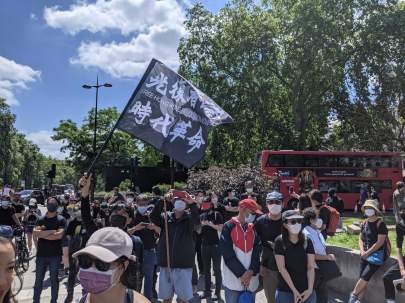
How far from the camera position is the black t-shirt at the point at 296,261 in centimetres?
493

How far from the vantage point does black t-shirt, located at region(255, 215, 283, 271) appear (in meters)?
5.97

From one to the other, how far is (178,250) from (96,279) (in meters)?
3.69

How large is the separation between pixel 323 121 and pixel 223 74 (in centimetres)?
896

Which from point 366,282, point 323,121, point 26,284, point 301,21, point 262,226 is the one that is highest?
point 301,21

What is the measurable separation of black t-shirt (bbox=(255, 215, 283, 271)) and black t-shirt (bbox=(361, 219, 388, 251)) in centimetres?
156

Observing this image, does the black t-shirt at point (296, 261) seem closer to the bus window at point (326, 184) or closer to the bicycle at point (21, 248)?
the bicycle at point (21, 248)

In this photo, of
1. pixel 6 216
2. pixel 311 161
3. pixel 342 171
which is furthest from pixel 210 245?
pixel 342 171

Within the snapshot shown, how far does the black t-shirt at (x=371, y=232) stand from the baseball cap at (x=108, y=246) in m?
5.03

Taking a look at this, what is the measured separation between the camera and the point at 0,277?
244 centimetres

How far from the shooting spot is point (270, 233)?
5996 mm

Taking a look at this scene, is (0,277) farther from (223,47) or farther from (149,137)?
(223,47)

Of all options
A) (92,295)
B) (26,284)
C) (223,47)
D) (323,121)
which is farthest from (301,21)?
(92,295)

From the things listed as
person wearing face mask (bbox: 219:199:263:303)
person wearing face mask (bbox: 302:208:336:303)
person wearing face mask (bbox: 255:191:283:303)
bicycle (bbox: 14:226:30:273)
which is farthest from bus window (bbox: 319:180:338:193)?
person wearing face mask (bbox: 219:199:263:303)

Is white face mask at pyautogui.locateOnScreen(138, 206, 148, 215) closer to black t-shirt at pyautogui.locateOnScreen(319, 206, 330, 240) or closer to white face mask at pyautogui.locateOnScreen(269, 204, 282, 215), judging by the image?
white face mask at pyautogui.locateOnScreen(269, 204, 282, 215)
